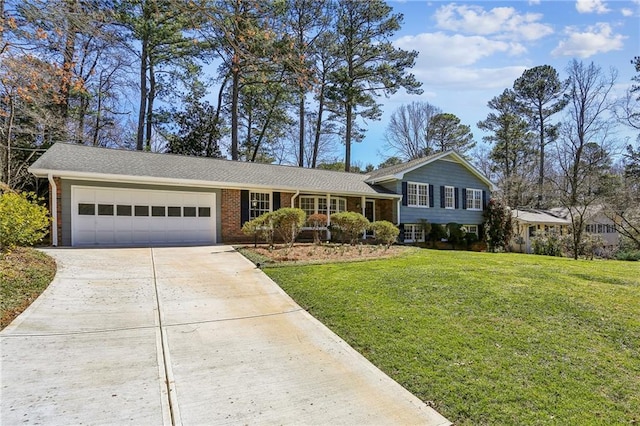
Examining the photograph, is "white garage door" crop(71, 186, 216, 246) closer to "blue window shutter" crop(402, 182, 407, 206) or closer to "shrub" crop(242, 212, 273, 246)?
"shrub" crop(242, 212, 273, 246)

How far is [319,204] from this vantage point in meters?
16.6

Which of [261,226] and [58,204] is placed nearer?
[58,204]

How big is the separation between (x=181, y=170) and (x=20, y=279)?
8.23 meters

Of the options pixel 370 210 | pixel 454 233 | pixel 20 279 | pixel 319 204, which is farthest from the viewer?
pixel 454 233

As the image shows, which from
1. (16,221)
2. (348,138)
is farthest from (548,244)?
(16,221)

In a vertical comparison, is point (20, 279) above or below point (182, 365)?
above

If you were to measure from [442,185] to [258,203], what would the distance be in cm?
1089

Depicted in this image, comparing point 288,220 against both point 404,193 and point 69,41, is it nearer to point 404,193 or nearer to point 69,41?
point 69,41

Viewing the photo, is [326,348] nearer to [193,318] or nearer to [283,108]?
[193,318]

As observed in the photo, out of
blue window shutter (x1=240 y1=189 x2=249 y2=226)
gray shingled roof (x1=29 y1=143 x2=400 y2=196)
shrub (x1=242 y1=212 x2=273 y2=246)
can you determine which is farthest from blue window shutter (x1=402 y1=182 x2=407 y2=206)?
shrub (x1=242 y1=212 x2=273 y2=246)

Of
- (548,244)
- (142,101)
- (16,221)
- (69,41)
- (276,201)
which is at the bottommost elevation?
(548,244)

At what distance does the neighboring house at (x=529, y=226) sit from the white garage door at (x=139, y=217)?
731 inches

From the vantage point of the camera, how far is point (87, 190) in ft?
37.0

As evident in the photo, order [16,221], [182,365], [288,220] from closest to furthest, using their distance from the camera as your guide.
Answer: [182,365], [16,221], [288,220]
